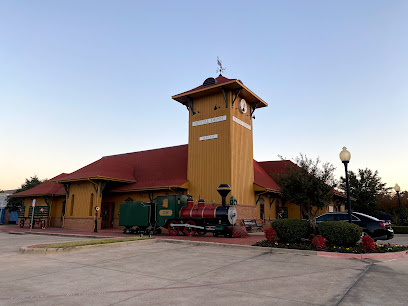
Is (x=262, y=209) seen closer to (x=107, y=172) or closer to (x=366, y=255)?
(x=107, y=172)

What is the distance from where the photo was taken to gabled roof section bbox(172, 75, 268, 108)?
70.8ft

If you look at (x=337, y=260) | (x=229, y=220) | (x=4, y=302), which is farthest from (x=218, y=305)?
(x=229, y=220)

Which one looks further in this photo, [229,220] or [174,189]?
[174,189]

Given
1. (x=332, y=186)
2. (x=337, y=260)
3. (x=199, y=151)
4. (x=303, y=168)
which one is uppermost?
(x=199, y=151)

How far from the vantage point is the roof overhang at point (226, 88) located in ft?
71.0

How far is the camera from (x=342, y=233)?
11.2m

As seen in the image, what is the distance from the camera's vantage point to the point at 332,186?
606 inches

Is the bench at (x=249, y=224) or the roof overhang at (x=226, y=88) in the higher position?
the roof overhang at (x=226, y=88)

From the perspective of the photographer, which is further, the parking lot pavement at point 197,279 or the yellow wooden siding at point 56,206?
the yellow wooden siding at point 56,206

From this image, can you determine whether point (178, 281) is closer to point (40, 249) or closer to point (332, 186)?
point (40, 249)

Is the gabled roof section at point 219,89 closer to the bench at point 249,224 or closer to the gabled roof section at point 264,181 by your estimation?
the gabled roof section at point 264,181

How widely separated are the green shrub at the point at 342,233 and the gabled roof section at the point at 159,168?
1247 cm

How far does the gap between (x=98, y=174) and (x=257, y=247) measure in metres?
15.6

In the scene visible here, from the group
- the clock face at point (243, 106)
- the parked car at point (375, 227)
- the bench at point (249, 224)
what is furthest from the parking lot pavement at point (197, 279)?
the clock face at point (243, 106)
